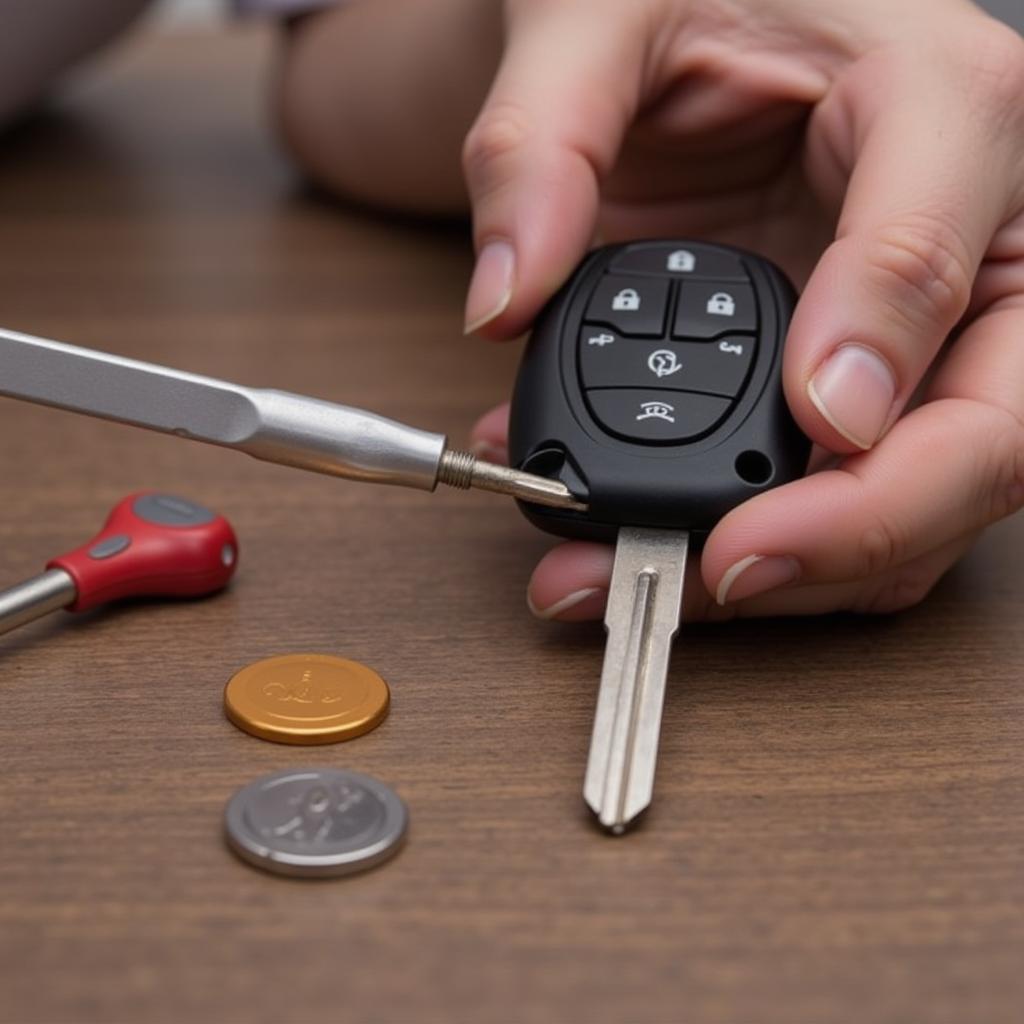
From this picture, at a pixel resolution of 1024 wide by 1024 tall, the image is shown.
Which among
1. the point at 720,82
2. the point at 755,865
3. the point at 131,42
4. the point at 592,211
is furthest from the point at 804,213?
the point at 131,42

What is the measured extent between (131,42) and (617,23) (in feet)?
3.12

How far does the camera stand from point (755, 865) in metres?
0.34

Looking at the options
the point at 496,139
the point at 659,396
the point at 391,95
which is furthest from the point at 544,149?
the point at 391,95

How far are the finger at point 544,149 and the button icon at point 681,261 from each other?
32 millimetres

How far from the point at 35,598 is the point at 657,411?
19cm

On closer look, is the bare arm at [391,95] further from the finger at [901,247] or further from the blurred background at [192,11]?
the blurred background at [192,11]

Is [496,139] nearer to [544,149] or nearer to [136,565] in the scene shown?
[544,149]

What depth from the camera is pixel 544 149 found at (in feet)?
1.66

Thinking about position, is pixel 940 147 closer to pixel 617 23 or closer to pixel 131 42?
pixel 617 23

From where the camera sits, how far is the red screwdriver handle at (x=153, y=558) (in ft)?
1.44

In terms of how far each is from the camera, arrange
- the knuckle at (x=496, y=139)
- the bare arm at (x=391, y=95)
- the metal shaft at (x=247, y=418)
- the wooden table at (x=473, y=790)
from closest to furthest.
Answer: the wooden table at (x=473, y=790) < the metal shaft at (x=247, y=418) < the knuckle at (x=496, y=139) < the bare arm at (x=391, y=95)

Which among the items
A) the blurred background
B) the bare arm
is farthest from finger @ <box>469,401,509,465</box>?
the blurred background

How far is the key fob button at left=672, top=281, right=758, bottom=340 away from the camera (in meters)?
0.45

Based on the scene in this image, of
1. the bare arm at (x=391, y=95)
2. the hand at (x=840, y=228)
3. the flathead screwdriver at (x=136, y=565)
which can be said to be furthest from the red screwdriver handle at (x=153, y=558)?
the bare arm at (x=391, y=95)
